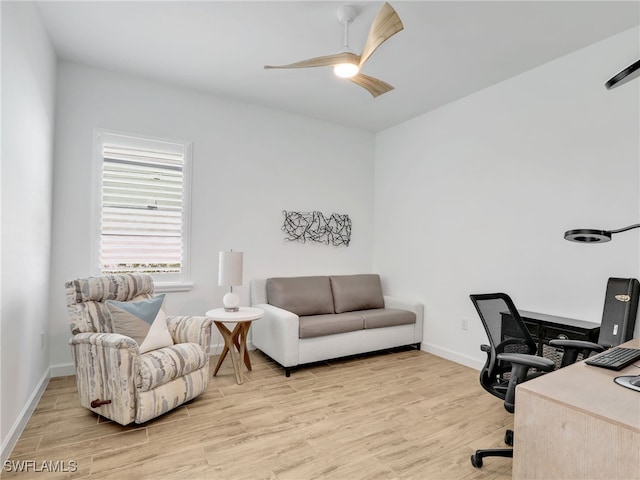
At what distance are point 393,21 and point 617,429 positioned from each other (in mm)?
2159

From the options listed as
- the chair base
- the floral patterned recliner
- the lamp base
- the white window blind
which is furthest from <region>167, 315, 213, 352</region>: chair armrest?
the chair base

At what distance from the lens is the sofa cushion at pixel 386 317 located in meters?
4.02

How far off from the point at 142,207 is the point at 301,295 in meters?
1.93

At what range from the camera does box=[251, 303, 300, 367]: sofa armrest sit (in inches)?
137


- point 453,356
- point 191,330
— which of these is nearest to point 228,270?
point 191,330

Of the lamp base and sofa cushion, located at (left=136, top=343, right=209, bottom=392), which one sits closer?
sofa cushion, located at (left=136, top=343, right=209, bottom=392)

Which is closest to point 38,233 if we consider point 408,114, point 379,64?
point 379,64

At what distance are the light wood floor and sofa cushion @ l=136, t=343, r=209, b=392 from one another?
12.6 inches

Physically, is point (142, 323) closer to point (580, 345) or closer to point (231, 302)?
point (231, 302)

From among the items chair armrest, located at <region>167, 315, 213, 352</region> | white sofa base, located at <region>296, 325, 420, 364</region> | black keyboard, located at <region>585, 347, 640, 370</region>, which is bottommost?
white sofa base, located at <region>296, 325, 420, 364</region>

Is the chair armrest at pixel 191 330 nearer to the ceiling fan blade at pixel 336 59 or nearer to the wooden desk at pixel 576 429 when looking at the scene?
the ceiling fan blade at pixel 336 59

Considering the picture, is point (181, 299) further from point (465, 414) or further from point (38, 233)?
point (465, 414)

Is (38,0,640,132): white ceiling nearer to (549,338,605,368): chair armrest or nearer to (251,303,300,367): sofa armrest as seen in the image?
(549,338,605,368): chair armrest

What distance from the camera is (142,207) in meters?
3.73
